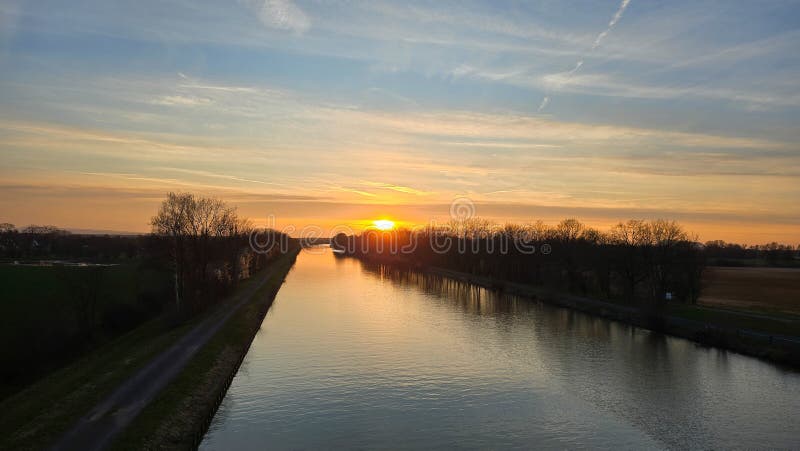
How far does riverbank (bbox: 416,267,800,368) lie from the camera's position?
36062 mm

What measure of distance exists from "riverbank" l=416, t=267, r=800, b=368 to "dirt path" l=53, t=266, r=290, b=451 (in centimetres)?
3491

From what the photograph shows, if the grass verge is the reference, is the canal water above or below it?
below

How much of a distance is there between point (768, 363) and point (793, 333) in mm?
5178

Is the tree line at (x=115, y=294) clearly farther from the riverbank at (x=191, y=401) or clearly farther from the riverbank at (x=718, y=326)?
the riverbank at (x=718, y=326)

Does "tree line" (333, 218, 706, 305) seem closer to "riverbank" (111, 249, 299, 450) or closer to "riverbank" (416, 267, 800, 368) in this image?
"riverbank" (416, 267, 800, 368)

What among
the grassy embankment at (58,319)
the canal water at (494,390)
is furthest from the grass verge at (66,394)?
the canal water at (494,390)

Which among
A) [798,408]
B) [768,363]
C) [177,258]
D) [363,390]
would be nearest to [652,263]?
[768,363]

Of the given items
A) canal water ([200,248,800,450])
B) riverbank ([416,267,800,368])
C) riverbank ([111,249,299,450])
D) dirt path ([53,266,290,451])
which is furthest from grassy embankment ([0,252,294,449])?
riverbank ([416,267,800,368])

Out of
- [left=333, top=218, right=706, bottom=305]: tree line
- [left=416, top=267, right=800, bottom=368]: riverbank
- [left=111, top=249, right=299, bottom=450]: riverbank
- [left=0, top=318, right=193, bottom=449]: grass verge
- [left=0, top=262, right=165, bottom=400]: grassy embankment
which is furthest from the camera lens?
[left=333, top=218, right=706, bottom=305]: tree line

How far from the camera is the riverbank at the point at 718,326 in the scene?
36062 mm

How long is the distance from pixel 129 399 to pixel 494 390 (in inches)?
641

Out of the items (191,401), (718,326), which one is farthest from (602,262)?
(191,401)

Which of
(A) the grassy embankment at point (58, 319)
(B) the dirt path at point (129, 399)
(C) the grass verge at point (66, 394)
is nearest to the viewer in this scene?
(B) the dirt path at point (129, 399)

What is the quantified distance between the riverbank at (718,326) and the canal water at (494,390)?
1109 millimetres
